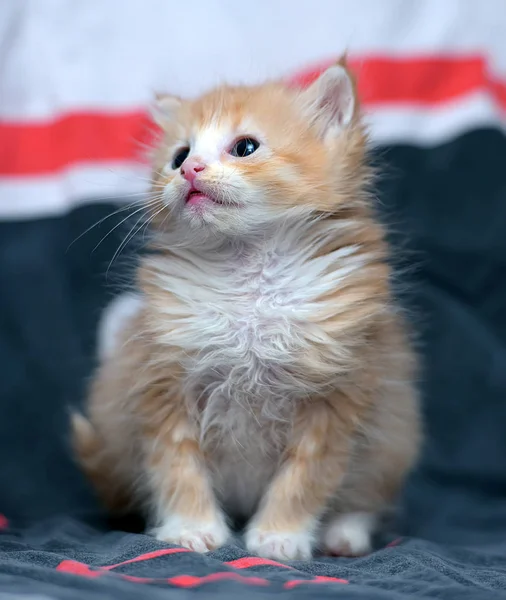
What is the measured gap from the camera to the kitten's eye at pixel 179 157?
1.62m

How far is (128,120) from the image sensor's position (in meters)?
2.36

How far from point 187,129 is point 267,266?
0.34 metres

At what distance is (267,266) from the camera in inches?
59.2

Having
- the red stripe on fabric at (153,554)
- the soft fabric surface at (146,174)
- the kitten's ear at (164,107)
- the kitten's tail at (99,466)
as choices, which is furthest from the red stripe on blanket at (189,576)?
the kitten's ear at (164,107)

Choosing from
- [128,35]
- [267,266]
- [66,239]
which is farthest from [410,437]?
[128,35]

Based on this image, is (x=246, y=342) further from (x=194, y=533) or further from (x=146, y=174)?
(x=146, y=174)

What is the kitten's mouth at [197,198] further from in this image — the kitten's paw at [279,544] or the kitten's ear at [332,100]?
the kitten's paw at [279,544]

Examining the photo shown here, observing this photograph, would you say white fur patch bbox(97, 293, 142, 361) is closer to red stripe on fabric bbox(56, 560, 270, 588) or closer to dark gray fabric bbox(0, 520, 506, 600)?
dark gray fabric bbox(0, 520, 506, 600)

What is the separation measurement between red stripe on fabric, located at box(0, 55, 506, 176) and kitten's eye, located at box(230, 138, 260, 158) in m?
0.82

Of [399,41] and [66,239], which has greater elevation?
[399,41]

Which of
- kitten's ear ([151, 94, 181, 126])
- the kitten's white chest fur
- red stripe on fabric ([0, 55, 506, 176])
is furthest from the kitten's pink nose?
red stripe on fabric ([0, 55, 506, 176])

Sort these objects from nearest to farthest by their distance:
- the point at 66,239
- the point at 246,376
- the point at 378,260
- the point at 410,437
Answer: the point at 246,376 → the point at 378,260 → the point at 410,437 → the point at 66,239

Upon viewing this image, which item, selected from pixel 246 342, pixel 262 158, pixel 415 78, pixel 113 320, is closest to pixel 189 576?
pixel 246 342

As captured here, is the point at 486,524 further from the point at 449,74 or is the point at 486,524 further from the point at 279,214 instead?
the point at 449,74
